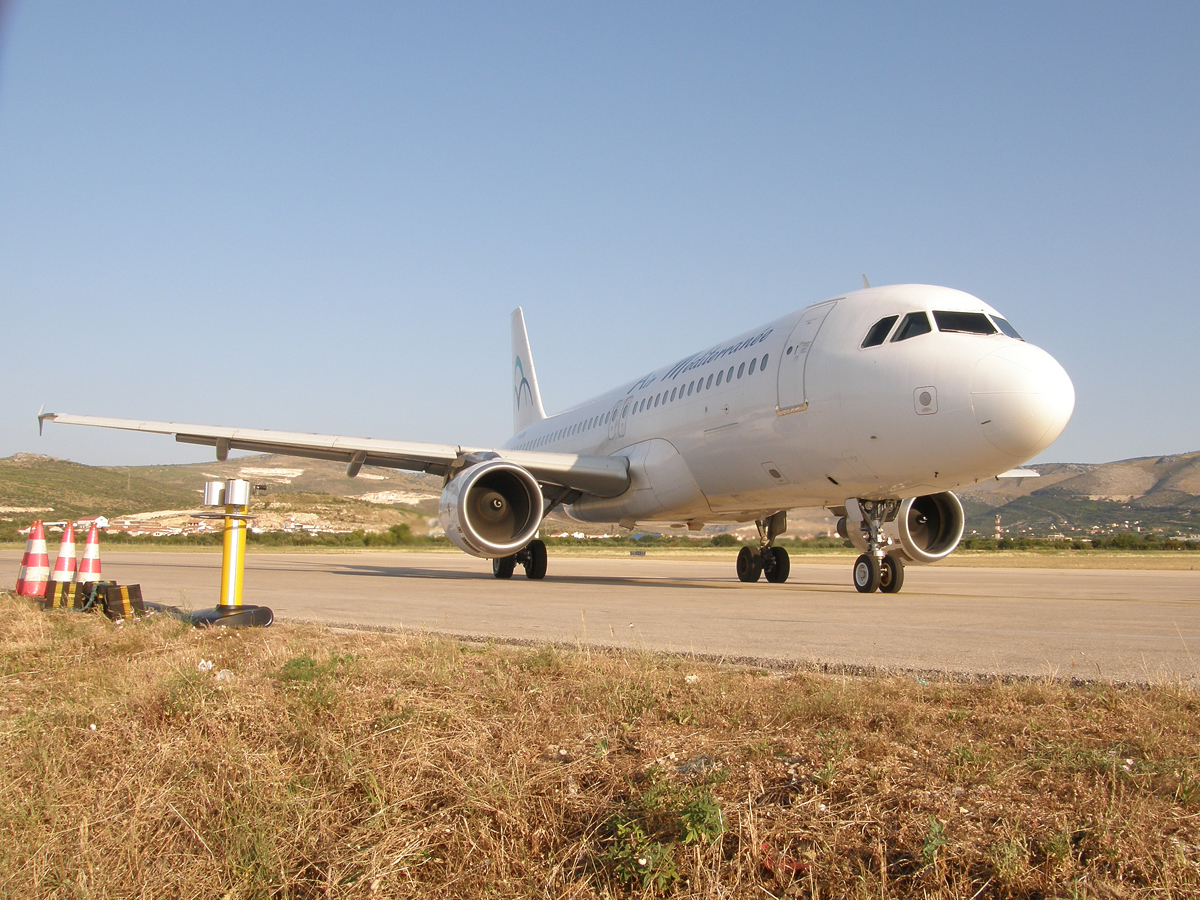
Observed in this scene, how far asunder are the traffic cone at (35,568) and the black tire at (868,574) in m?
9.97

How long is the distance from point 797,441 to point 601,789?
389 inches

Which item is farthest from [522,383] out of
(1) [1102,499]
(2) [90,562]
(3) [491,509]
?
(1) [1102,499]

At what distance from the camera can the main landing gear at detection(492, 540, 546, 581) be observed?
1664 centimetres

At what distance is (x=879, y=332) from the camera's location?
11.4 metres

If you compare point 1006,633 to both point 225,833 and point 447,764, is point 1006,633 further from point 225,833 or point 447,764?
point 225,833

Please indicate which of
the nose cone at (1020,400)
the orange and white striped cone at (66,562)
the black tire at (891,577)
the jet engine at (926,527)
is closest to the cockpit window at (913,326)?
the nose cone at (1020,400)

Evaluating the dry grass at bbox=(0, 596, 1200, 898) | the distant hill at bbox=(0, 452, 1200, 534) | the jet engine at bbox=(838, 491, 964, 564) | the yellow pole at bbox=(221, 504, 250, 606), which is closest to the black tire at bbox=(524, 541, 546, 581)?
the distant hill at bbox=(0, 452, 1200, 534)

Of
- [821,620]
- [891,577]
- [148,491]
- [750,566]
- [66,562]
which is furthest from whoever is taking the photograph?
[148,491]

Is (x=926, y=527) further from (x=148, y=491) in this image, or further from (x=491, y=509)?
(x=148, y=491)

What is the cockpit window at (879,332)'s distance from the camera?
11.3 meters

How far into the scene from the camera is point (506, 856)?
2477mm

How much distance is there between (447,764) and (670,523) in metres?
14.5

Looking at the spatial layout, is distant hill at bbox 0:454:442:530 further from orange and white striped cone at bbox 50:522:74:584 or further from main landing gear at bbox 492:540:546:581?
orange and white striped cone at bbox 50:522:74:584

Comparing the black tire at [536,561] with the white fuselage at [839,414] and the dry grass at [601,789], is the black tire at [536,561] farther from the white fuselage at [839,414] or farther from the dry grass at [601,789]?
the dry grass at [601,789]
